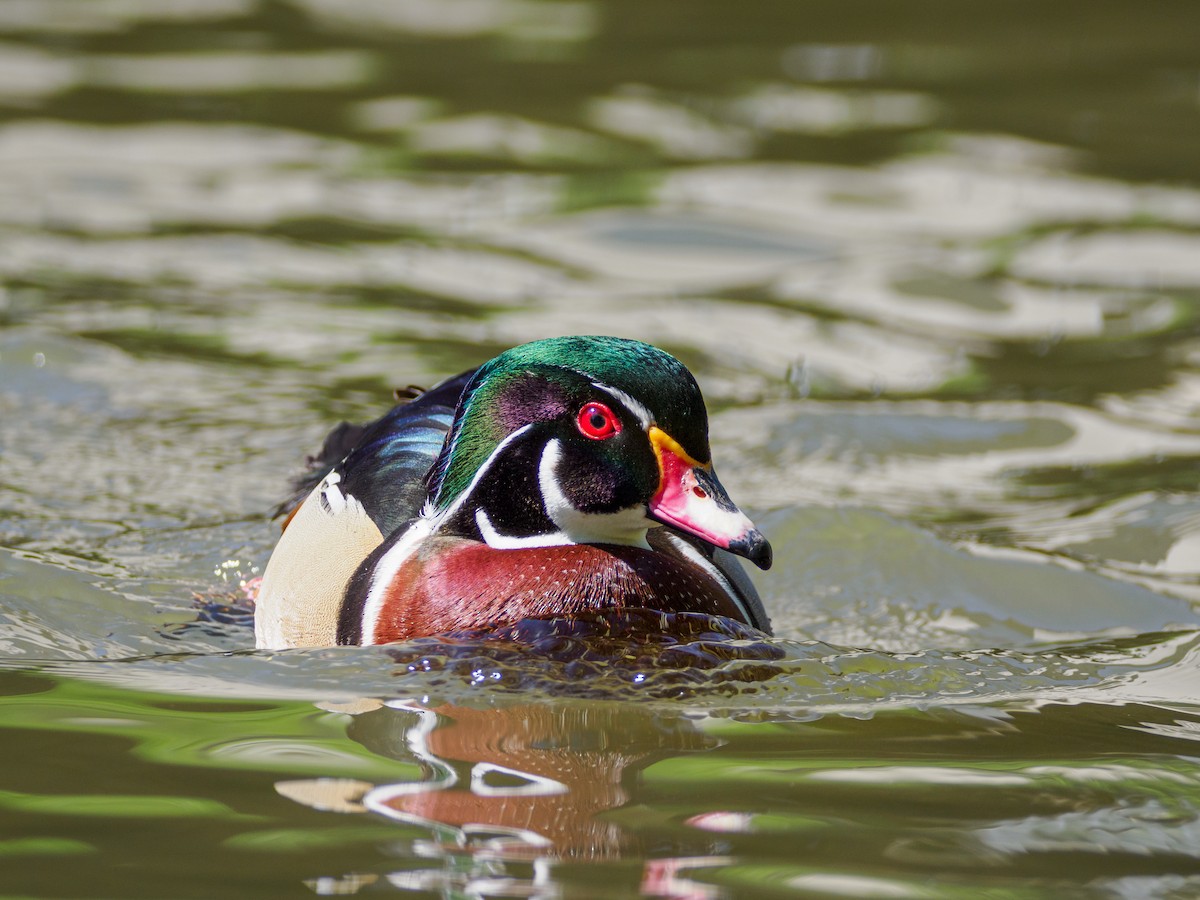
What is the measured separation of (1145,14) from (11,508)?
11.2m

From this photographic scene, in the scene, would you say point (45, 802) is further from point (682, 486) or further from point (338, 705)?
point (682, 486)

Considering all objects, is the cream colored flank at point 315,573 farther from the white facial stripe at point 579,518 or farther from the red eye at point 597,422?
the red eye at point 597,422

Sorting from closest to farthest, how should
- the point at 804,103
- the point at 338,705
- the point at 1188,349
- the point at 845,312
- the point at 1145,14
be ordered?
the point at 338,705, the point at 1188,349, the point at 845,312, the point at 804,103, the point at 1145,14

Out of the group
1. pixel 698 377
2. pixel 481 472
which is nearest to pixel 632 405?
pixel 481 472

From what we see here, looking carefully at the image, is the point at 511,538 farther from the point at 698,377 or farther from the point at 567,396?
the point at 698,377

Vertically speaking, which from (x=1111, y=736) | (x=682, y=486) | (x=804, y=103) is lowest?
(x=1111, y=736)

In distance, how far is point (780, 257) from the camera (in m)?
10.6

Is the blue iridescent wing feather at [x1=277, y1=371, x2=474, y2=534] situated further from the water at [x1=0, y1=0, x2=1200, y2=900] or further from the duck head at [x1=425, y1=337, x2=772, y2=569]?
the water at [x1=0, y1=0, x2=1200, y2=900]

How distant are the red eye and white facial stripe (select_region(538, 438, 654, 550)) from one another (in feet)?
0.33

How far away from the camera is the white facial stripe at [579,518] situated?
4.47m

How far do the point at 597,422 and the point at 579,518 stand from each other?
30cm

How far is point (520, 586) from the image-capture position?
448cm

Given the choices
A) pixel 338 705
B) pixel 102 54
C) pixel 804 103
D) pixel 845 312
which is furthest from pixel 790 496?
pixel 102 54

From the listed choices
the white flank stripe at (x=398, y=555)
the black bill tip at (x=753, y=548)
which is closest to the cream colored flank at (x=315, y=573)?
the white flank stripe at (x=398, y=555)
